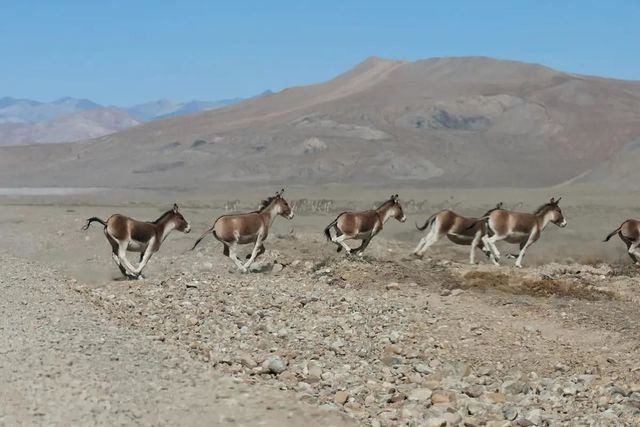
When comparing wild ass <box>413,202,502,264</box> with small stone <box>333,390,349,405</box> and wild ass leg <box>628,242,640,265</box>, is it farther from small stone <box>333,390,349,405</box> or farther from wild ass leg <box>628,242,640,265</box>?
small stone <box>333,390,349,405</box>

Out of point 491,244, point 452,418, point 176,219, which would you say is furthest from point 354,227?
point 452,418

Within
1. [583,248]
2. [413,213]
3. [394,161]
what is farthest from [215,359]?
[394,161]

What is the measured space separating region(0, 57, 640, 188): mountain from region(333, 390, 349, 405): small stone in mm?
68407

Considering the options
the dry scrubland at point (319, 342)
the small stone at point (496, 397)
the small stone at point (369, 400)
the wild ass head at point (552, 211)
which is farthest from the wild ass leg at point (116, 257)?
the wild ass head at point (552, 211)

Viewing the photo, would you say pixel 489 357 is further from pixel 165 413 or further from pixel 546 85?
pixel 546 85

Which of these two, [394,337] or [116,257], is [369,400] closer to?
[394,337]

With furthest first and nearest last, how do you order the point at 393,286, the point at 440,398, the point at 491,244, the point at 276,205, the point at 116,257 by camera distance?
the point at 491,244 < the point at 276,205 < the point at 116,257 < the point at 393,286 < the point at 440,398

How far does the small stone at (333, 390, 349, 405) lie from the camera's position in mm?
11098

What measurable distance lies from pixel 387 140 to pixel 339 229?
7740cm

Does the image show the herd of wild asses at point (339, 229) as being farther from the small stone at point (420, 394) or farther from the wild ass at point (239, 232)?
the small stone at point (420, 394)

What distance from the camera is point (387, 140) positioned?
98.9 meters

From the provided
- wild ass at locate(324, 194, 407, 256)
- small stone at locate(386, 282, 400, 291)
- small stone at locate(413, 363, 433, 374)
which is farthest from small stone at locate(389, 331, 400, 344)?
wild ass at locate(324, 194, 407, 256)

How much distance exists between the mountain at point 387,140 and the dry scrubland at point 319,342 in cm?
6053

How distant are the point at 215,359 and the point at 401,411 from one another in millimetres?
2826
